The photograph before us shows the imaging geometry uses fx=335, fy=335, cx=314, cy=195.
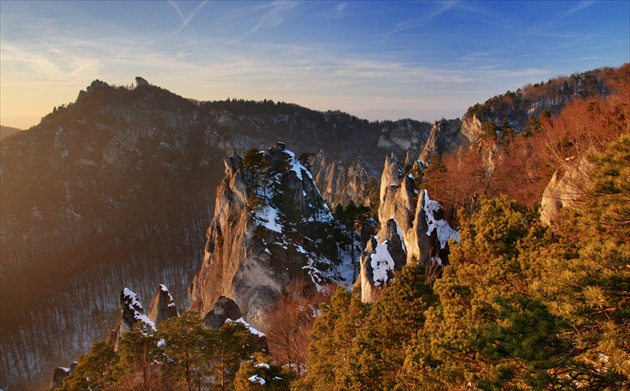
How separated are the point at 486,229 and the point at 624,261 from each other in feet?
20.2

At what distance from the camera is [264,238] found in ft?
136

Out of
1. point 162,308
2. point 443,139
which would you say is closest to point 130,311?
point 162,308

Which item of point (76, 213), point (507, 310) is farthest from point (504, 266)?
point (76, 213)

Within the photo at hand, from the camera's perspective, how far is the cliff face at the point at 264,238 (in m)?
39.8

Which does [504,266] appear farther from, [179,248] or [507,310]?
[179,248]

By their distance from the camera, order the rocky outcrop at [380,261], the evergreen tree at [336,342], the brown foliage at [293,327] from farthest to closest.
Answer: the brown foliage at [293,327]
the rocky outcrop at [380,261]
the evergreen tree at [336,342]

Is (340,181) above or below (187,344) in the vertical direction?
above

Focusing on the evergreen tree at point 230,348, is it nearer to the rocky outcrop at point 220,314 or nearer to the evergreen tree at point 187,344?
the evergreen tree at point 187,344

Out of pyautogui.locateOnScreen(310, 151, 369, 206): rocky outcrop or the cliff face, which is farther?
pyautogui.locateOnScreen(310, 151, 369, 206): rocky outcrop

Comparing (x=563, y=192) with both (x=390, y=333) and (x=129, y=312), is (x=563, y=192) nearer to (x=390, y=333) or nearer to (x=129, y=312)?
(x=390, y=333)

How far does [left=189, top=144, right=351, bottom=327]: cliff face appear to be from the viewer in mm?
39812

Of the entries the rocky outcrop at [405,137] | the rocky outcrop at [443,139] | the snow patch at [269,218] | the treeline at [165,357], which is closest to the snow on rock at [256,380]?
the treeline at [165,357]

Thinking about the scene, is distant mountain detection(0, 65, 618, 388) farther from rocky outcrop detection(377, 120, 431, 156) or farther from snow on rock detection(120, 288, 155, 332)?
snow on rock detection(120, 288, 155, 332)

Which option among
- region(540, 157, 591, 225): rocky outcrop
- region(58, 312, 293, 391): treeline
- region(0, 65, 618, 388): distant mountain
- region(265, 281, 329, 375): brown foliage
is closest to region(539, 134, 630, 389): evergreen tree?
region(540, 157, 591, 225): rocky outcrop
